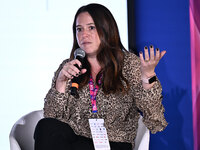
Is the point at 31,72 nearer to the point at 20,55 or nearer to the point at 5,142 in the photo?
the point at 20,55

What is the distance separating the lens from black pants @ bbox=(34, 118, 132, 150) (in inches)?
62.7

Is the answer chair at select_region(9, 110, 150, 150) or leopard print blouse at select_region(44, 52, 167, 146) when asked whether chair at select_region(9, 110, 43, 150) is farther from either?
leopard print blouse at select_region(44, 52, 167, 146)

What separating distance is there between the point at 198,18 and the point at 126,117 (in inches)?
32.5

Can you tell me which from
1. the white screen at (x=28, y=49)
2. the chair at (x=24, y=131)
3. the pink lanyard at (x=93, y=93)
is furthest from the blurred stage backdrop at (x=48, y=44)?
the pink lanyard at (x=93, y=93)

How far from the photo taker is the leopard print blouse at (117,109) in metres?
1.73

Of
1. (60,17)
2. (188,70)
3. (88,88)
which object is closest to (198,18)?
(188,70)

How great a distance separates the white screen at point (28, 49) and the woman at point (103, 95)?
85cm

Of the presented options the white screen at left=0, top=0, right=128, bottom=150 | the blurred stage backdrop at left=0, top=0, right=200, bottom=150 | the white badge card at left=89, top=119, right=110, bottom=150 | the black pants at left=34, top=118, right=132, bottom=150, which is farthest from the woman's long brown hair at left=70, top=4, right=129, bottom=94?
the white screen at left=0, top=0, right=128, bottom=150

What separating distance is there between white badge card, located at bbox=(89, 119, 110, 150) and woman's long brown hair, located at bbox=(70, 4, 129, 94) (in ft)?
0.65

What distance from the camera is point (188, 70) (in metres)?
2.11

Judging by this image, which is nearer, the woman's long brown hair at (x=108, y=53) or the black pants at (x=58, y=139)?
the black pants at (x=58, y=139)

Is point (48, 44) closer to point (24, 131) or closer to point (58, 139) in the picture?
point (24, 131)

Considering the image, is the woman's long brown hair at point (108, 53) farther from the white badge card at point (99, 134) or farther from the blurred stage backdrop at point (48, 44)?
the blurred stage backdrop at point (48, 44)

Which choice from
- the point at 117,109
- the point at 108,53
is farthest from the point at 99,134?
the point at 108,53
